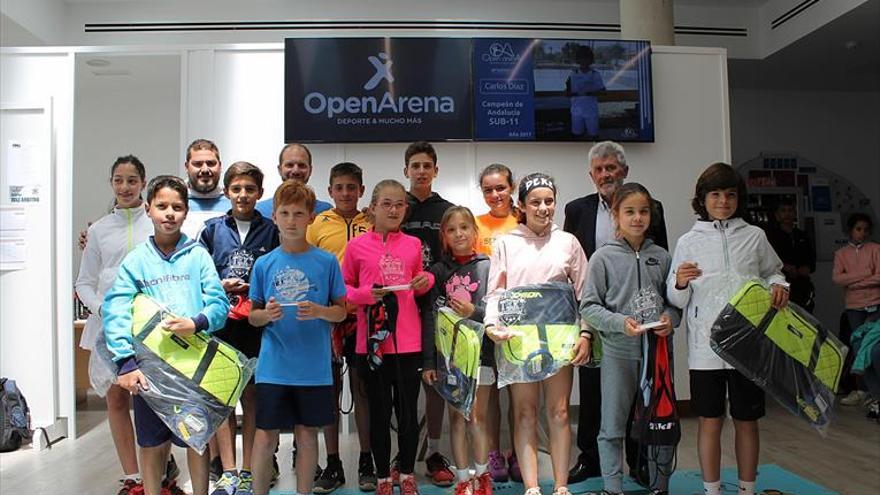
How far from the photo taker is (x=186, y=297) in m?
2.41

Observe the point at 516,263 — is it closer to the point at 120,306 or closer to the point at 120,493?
the point at 120,306

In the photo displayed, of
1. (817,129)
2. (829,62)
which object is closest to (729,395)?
(829,62)

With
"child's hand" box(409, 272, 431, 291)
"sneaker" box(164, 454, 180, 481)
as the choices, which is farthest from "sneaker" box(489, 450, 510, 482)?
"sneaker" box(164, 454, 180, 481)

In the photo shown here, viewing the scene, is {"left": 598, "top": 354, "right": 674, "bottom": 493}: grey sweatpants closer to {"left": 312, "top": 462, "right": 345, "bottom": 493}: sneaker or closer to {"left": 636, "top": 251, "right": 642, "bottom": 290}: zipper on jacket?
{"left": 636, "top": 251, "right": 642, "bottom": 290}: zipper on jacket

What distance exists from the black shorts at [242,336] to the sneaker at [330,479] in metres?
0.72

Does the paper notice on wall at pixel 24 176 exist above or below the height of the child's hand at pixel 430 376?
above

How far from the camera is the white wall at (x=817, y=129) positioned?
25.8 feet

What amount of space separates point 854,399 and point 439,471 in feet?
12.6

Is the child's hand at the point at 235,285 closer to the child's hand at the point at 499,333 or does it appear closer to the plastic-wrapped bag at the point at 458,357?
the plastic-wrapped bag at the point at 458,357

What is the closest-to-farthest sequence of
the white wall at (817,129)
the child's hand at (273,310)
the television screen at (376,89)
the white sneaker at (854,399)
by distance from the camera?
the child's hand at (273,310) < the television screen at (376,89) < the white sneaker at (854,399) < the white wall at (817,129)

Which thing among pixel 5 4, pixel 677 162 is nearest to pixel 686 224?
pixel 677 162

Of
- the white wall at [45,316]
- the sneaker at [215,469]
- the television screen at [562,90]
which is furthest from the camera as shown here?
the television screen at [562,90]

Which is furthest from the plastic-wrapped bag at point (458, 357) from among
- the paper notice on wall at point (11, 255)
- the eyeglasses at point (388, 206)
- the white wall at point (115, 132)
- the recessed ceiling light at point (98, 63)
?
the white wall at point (115, 132)

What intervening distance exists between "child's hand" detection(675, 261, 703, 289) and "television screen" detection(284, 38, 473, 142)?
219 cm
